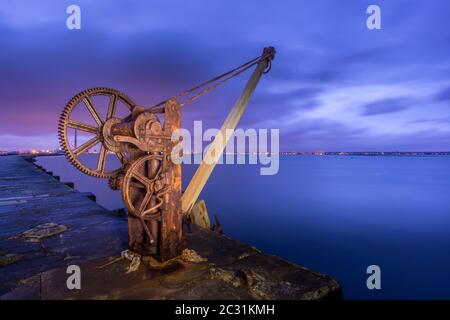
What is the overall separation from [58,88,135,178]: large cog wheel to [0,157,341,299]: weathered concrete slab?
1.47 metres

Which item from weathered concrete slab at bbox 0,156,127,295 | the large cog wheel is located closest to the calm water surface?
weathered concrete slab at bbox 0,156,127,295

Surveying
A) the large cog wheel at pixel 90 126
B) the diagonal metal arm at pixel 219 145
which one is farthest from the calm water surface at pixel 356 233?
the large cog wheel at pixel 90 126

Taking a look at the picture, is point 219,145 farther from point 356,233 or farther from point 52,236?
point 356,233

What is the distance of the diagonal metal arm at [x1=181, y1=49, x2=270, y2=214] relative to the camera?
645 centimetres

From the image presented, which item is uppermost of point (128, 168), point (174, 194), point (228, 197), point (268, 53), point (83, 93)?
point (268, 53)

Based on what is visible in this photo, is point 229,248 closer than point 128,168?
No

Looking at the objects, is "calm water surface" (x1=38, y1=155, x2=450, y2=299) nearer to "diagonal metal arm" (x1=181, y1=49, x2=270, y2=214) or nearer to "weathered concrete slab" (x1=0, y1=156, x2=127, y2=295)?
"diagonal metal arm" (x1=181, y1=49, x2=270, y2=214)

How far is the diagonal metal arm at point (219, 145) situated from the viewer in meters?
6.45

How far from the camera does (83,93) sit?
12.5ft

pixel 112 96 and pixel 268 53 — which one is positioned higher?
pixel 268 53
